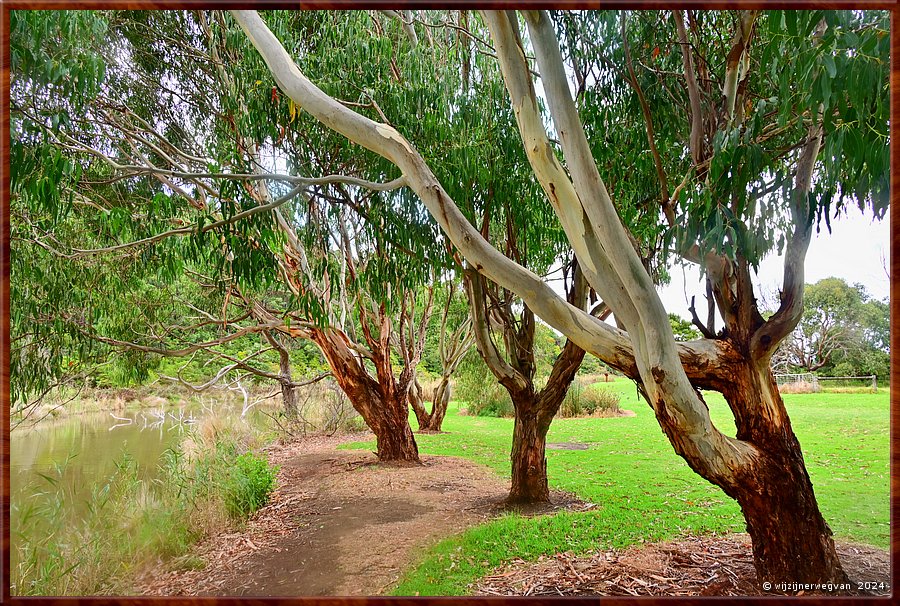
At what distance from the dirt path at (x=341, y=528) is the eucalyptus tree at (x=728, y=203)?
1.25m

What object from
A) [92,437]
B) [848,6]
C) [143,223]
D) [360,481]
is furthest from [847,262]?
[92,437]

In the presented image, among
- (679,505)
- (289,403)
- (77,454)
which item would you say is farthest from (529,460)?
(289,403)

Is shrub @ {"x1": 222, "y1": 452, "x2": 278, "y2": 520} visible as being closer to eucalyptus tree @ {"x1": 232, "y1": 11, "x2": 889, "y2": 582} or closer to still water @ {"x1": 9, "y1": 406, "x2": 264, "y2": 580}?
still water @ {"x1": 9, "y1": 406, "x2": 264, "y2": 580}

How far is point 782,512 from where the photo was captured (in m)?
1.86

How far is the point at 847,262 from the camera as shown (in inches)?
82.7

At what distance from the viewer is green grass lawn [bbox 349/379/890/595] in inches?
87.7

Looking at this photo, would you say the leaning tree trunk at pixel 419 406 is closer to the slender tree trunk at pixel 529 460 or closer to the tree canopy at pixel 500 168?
the tree canopy at pixel 500 168

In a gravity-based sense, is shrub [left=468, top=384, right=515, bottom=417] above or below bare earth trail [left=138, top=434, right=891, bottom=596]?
above

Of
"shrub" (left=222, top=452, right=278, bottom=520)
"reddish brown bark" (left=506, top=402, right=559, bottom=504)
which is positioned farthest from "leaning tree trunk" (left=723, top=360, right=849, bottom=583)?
"shrub" (left=222, top=452, right=278, bottom=520)

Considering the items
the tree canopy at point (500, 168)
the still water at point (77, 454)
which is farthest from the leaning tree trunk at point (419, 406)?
the still water at point (77, 454)

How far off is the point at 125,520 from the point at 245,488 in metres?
0.73

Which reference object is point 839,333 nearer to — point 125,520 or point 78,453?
point 125,520

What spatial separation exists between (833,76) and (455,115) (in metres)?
1.72

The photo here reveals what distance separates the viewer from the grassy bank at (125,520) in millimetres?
2070
